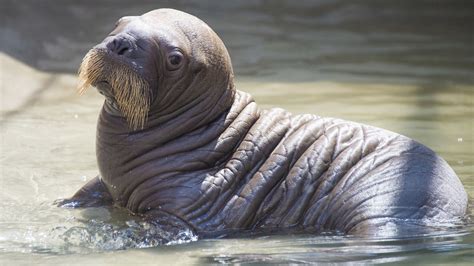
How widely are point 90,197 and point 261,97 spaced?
3.68m

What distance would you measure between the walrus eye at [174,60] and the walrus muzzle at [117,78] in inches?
7.7

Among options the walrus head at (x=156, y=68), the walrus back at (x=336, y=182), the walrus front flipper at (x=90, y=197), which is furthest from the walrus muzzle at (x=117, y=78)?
the walrus front flipper at (x=90, y=197)

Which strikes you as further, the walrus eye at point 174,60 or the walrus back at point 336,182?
the walrus eye at point 174,60

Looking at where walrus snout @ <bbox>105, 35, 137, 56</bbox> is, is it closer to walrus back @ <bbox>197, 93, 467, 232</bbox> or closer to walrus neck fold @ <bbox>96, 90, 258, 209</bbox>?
walrus neck fold @ <bbox>96, 90, 258, 209</bbox>

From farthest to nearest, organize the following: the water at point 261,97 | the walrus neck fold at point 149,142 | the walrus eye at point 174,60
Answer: the walrus neck fold at point 149,142
the walrus eye at point 174,60
the water at point 261,97

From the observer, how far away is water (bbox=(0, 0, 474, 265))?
6.04 metres

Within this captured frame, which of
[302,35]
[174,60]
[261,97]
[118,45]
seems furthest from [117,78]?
[302,35]

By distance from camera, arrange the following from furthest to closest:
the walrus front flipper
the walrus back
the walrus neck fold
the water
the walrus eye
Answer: the walrus front flipper < the walrus neck fold < the walrus eye < the walrus back < the water

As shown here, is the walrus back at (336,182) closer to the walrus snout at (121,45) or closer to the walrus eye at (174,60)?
the walrus eye at (174,60)

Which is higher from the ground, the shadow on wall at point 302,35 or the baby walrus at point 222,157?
the shadow on wall at point 302,35

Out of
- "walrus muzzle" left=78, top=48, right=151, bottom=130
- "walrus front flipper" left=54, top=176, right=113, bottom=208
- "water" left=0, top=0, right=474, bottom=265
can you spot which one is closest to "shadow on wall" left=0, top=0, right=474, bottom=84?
"water" left=0, top=0, right=474, bottom=265

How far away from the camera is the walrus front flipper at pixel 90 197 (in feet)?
23.8

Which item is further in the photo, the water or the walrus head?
the walrus head

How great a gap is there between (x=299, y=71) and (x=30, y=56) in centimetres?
291
